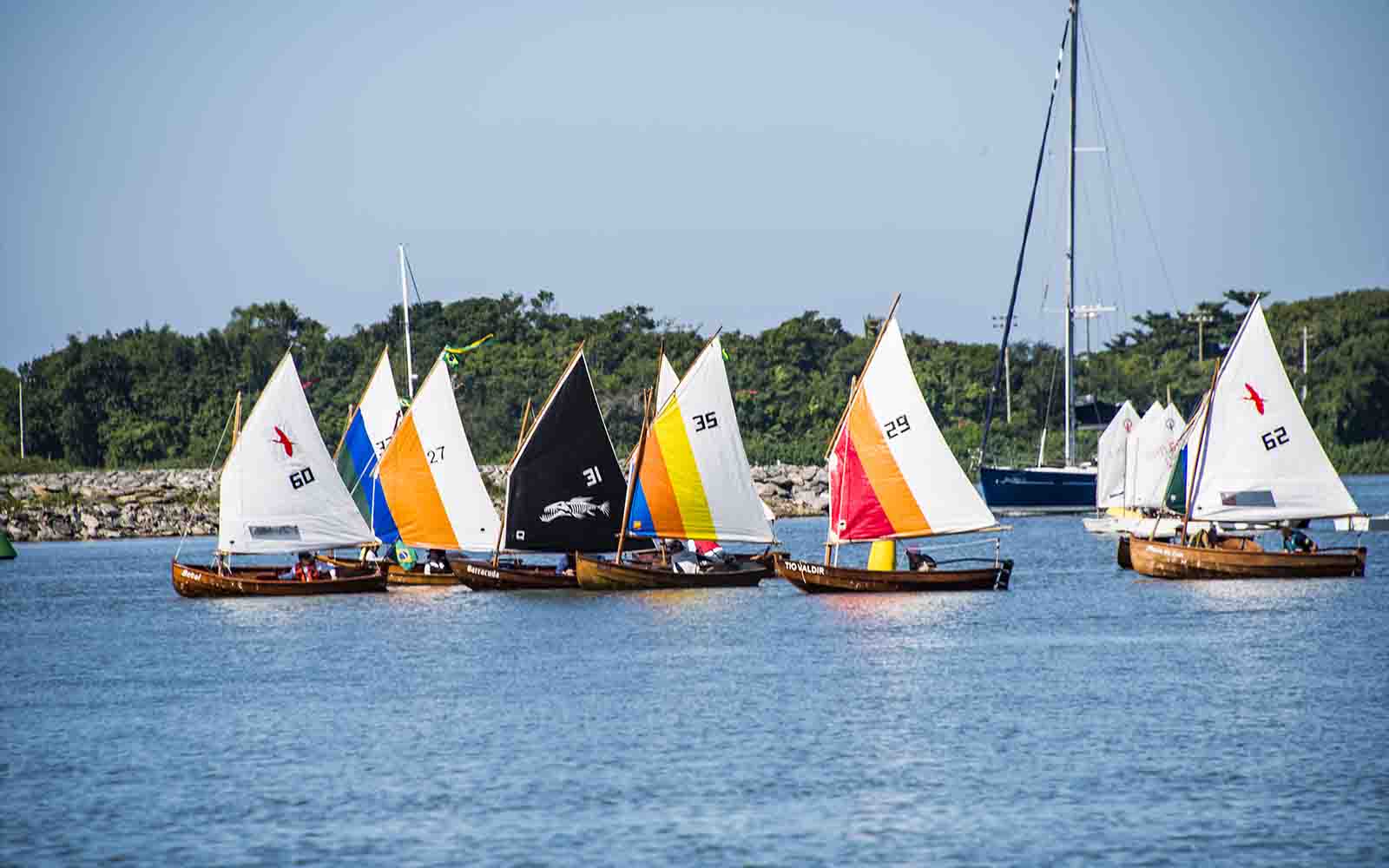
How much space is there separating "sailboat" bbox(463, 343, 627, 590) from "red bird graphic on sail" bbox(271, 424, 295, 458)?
6762 millimetres

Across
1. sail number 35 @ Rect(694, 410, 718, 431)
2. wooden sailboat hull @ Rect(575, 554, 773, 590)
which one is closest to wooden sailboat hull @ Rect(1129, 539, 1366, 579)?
wooden sailboat hull @ Rect(575, 554, 773, 590)

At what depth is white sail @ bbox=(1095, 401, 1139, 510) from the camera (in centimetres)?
9769

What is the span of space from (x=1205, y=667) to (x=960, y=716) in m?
8.51

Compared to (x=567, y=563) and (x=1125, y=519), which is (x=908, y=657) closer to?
(x=567, y=563)

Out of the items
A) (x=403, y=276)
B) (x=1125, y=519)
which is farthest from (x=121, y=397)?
(x=1125, y=519)

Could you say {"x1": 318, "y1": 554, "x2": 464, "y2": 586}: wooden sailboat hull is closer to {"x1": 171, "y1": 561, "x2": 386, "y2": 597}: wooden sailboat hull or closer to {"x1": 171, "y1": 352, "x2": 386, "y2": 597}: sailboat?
{"x1": 171, "y1": 561, "x2": 386, "y2": 597}: wooden sailboat hull

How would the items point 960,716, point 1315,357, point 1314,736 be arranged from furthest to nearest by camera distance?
point 1315,357 < point 960,716 < point 1314,736

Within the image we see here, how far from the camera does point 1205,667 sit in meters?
45.4

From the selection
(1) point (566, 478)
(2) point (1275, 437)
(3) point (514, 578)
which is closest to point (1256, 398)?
(2) point (1275, 437)

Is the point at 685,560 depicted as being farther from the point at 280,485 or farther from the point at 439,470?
the point at 280,485

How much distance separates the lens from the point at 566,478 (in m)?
64.2

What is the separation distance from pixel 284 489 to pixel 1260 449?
29.6 metres

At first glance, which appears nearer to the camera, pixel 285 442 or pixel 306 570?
pixel 285 442

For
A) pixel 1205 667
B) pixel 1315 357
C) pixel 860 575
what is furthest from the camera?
pixel 1315 357
